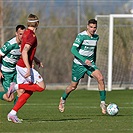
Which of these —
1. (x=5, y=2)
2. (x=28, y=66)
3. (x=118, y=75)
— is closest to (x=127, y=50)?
(x=118, y=75)

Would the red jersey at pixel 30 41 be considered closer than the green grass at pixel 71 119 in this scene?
No

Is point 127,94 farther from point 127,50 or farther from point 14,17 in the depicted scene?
point 14,17

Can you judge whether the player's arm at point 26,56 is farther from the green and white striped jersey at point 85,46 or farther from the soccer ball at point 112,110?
the green and white striped jersey at point 85,46

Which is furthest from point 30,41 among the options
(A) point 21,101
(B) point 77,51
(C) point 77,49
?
(C) point 77,49

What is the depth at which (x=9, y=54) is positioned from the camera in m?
14.3

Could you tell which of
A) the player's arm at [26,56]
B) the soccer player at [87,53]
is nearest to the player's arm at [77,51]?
the soccer player at [87,53]

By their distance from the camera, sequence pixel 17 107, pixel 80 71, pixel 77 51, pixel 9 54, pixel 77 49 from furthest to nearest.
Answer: pixel 80 71
pixel 77 49
pixel 77 51
pixel 9 54
pixel 17 107

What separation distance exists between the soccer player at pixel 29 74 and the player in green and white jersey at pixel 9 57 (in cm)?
134

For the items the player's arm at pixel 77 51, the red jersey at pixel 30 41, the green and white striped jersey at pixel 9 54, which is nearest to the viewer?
the red jersey at pixel 30 41

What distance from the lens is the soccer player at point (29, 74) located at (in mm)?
12133

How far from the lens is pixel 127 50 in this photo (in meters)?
26.1

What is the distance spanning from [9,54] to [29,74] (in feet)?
7.78

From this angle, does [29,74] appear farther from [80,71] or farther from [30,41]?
[80,71]

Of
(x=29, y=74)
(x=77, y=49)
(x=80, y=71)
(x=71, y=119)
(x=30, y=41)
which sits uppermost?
(x=30, y=41)
